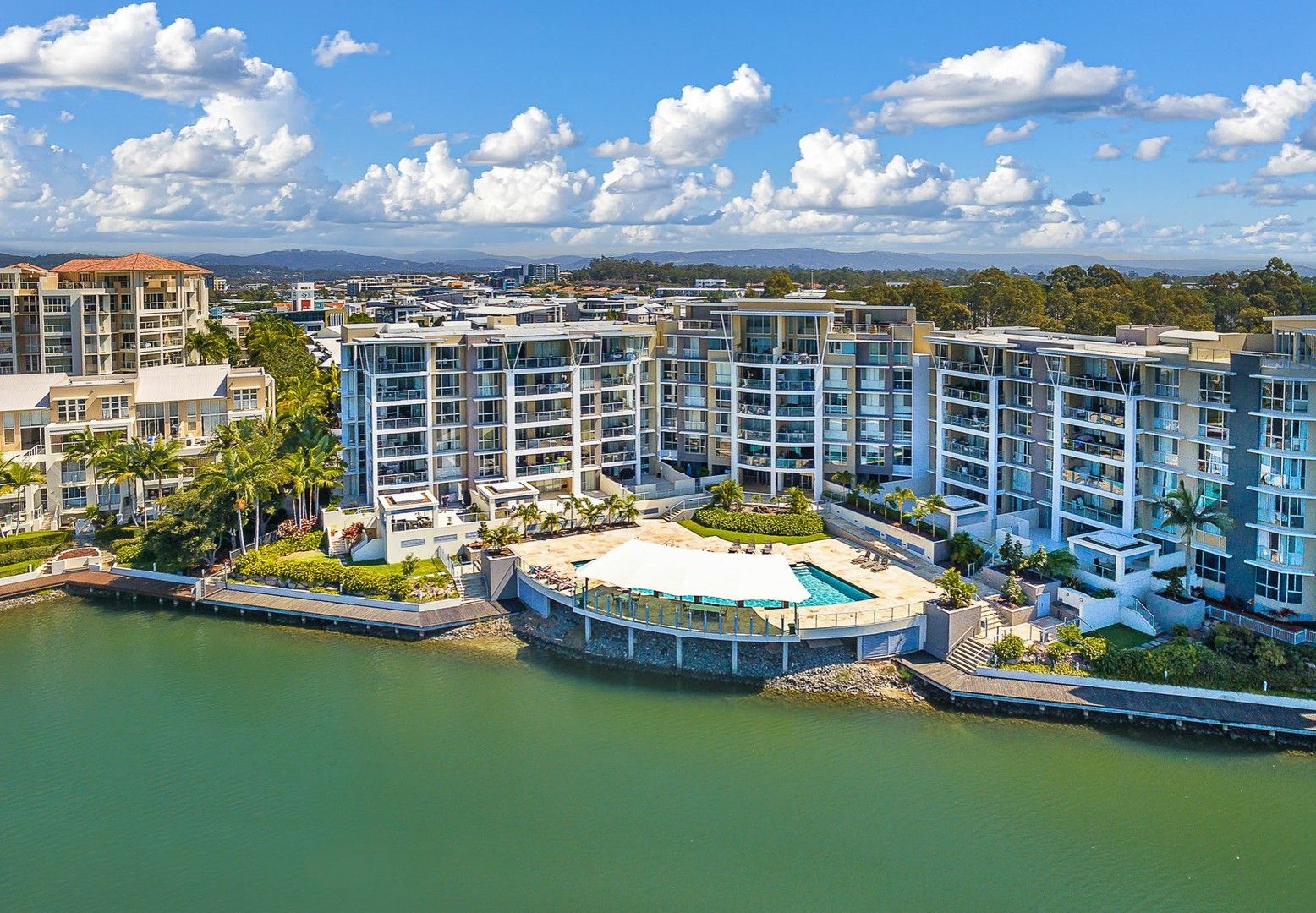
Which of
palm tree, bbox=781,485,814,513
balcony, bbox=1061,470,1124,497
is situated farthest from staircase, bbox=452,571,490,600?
balcony, bbox=1061,470,1124,497

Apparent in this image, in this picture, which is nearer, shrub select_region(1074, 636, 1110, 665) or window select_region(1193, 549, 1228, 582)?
shrub select_region(1074, 636, 1110, 665)

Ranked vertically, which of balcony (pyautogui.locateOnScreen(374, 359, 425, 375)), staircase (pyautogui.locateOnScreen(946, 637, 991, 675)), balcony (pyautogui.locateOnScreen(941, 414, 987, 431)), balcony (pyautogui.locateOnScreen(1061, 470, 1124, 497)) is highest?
balcony (pyautogui.locateOnScreen(374, 359, 425, 375))

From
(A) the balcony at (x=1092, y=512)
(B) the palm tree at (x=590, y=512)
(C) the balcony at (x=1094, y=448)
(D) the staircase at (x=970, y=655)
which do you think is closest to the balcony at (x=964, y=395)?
(C) the balcony at (x=1094, y=448)

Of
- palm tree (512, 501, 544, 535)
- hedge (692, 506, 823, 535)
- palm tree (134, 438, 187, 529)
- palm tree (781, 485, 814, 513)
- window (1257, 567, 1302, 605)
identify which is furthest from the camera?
palm tree (781, 485, 814, 513)

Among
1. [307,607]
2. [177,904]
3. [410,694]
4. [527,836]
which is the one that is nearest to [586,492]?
[307,607]

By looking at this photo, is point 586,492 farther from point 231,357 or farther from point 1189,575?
point 231,357

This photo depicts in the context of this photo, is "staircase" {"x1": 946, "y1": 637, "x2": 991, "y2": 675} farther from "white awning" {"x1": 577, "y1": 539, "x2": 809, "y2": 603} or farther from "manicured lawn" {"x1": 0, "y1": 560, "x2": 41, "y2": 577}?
"manicured lawn" {"x1": 0, "y1": 560, "x2": 41, "y2": 577}

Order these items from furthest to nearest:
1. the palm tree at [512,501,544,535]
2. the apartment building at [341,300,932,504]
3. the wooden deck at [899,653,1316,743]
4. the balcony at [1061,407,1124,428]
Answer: the apartment building at [341,300,932,504]
the palm tree at [512,501,544,535]
the balcony at [1061,407,1124,428]
the wooden deck at [899,653,1316,743]

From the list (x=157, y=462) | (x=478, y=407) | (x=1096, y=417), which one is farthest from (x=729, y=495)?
(x=157, y=462)
